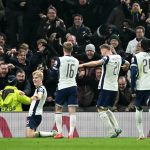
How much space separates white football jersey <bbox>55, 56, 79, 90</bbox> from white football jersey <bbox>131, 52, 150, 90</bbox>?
5.12 feet

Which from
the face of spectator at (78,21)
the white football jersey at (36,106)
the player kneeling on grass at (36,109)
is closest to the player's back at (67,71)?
the player kneeling on grass at (36,109)

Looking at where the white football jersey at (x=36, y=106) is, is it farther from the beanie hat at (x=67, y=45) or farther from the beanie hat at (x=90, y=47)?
the beanie hat at (x=90, y=47)

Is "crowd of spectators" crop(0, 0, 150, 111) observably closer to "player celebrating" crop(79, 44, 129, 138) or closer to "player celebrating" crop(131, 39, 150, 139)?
"player celebrating" crop(79, 44, 129, 138)

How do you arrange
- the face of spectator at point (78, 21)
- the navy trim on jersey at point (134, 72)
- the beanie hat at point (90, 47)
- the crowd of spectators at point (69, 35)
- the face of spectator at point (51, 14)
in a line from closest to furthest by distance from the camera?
1. the navy trim on jersey at point (134, 72)
2. the crowd of spectators at point (69, 35)
3. the beanie hat at point (90, 47)
4. the face of spectator at point (78, 21)
5. the face of spectator at point (51, 14)

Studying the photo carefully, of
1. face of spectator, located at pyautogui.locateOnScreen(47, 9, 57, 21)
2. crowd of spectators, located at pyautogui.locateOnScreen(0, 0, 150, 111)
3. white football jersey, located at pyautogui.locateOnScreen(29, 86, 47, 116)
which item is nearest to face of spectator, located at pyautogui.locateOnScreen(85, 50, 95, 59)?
crowd of spectators, located at pyautogui.locateOnScreen(0, 0, 150, 111)

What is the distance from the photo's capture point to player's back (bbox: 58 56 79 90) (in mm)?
19203

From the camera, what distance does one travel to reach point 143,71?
61.5ft

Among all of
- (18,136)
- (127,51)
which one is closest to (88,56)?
(127,51)

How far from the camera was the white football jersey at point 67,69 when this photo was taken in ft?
63.0

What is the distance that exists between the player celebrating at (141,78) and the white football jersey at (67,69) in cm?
154

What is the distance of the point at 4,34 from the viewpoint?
25.6 m

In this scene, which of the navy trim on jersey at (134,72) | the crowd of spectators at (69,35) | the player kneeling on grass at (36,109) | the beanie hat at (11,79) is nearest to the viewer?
the navy trim on jersey at (134,72)

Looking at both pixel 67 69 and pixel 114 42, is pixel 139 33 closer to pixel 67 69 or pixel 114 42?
pixel 114 42

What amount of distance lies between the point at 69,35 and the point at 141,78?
5730 millimetres
